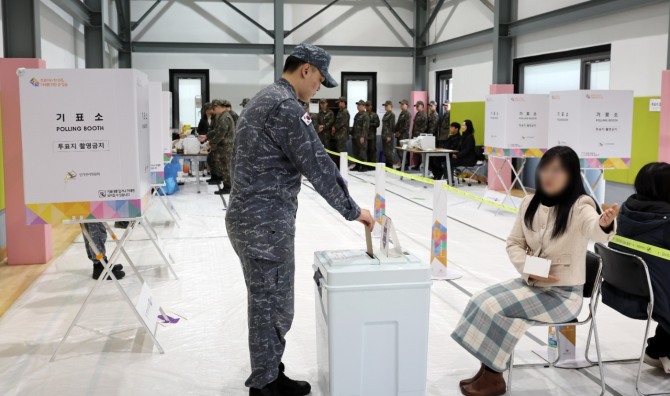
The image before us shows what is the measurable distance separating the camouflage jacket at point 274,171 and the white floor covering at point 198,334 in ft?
2.99

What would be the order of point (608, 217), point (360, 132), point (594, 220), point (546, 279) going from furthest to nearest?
point (360, 132)
point (546, 279)
point (594, 220)
point (608, 217)

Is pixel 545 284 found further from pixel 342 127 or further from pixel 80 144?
pixel 342 127

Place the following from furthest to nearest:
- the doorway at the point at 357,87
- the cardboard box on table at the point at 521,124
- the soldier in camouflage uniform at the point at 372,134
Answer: the doorway at the point at 357,87, the soldier in camouflage uniform at the point at 372,134, the cardboard box on table at the point at 521,124

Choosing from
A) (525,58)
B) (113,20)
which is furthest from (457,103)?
(113,20)

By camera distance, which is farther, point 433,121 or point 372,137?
point 372,137

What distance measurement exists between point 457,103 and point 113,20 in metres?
7.55

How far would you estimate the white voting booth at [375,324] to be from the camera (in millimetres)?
2857

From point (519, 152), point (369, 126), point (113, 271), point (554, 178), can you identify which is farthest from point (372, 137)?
point (554, 178)

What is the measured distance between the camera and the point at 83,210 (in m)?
3.62

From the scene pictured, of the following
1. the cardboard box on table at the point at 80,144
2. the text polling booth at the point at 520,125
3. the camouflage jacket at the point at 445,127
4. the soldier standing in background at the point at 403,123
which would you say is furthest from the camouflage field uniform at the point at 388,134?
the cardboard box on table at the point at 80,144

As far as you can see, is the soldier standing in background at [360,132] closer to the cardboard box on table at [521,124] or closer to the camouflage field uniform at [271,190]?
the cardboard box on table at [521,124]

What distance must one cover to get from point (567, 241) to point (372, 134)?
41.5 ft

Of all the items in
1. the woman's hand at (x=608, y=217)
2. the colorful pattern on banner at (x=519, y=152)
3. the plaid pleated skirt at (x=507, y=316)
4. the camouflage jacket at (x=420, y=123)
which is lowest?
the plaid pleated skirt at (x=507, y=316)

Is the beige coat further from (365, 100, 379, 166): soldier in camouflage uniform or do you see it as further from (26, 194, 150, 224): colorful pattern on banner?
(365, 100, 379, 166): soldier in camouflage uniform
